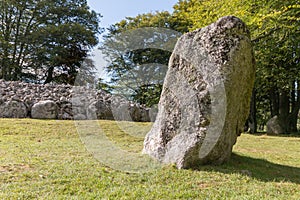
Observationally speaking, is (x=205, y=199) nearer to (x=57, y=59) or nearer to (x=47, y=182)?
(x=47, y=182)

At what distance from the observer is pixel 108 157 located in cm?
479

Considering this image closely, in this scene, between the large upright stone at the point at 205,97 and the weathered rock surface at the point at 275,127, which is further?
the weathered rock surface at the point at 275,127

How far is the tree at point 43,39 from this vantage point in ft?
62.7

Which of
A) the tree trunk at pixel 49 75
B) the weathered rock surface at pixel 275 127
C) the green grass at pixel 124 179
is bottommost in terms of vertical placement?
the green grass at pixel 124 179

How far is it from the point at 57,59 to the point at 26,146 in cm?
1468

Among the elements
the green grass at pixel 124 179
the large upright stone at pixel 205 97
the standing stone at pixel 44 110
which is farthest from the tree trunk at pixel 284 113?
the standing stone at pixel 44 110

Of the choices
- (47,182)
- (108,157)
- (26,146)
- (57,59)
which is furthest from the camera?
(57,59)

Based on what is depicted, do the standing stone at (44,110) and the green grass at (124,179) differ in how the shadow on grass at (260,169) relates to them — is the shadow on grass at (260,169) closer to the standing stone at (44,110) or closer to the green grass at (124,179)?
the green grass at (124,179)

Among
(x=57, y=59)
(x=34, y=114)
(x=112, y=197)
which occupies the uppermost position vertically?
(x=57, y=59)

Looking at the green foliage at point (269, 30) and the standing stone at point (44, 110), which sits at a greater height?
the green foliage at point (269, 30)

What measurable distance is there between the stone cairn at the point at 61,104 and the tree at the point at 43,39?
6922 mm

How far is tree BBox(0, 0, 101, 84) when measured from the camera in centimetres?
1912

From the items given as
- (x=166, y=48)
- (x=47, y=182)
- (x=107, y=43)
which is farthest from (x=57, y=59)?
(x=47, y=182)

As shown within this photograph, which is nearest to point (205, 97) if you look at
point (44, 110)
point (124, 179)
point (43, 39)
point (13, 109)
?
point (124, 179)
